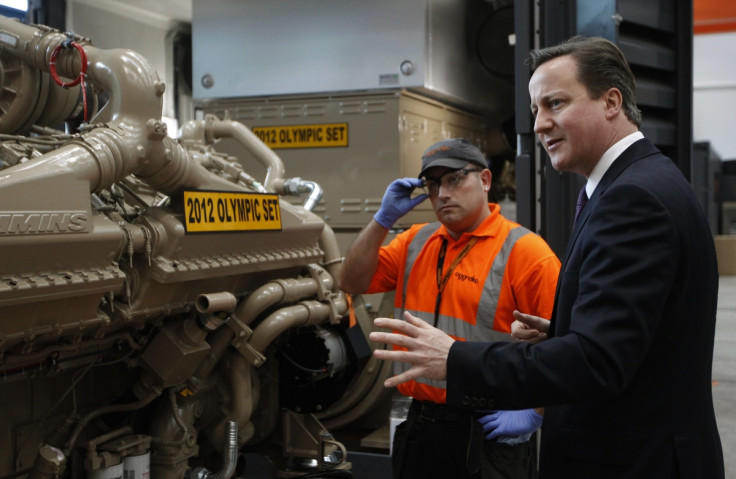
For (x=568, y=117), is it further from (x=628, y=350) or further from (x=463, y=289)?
(x=463, y=289)

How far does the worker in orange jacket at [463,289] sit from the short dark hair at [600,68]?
909 millimetres

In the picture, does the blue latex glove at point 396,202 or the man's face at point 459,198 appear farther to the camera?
the blue latex glove at point 396,202

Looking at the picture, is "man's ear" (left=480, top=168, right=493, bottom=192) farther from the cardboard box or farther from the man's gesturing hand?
the cardboard box

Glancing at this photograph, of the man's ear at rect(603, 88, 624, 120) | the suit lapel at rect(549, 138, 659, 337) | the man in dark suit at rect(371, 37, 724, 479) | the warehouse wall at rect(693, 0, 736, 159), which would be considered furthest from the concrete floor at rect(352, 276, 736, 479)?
the warehouse wall at rect(693, 0, 736, 159)

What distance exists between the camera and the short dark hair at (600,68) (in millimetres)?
1477

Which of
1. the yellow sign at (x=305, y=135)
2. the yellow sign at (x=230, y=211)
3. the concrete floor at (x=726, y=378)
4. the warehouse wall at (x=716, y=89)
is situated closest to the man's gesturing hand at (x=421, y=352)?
the yellow sign at (x=230, y=211)

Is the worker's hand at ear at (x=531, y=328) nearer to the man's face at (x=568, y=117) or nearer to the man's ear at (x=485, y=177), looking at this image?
the man's face at (x=568, y=117)

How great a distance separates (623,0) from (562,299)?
210 cm

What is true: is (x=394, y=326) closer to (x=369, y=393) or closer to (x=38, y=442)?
(x=38, y=442)

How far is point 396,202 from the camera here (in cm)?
273

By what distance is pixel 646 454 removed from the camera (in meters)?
1.40

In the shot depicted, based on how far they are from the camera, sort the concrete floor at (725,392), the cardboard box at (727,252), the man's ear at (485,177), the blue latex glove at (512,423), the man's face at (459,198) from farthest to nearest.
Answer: the cardboard box at (727,252) < the concrete floor at (725,392) < the man's ear at (485,177) < the man's face at (459,198) < the blue latex glove at (512,423)

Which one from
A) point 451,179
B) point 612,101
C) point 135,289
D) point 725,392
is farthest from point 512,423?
point 725,392

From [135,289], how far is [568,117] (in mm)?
1816
